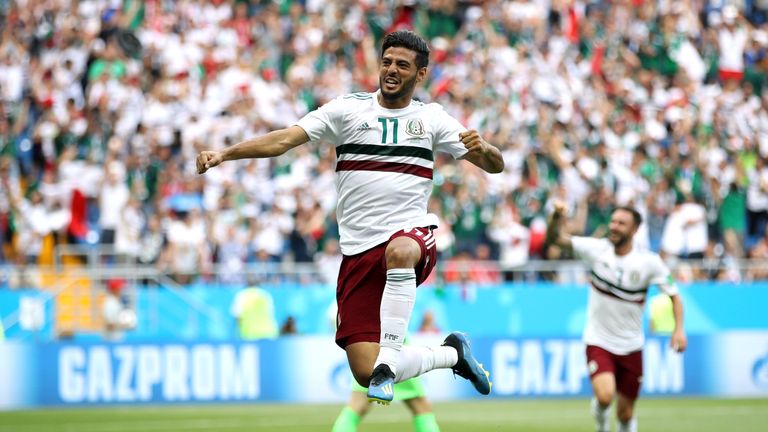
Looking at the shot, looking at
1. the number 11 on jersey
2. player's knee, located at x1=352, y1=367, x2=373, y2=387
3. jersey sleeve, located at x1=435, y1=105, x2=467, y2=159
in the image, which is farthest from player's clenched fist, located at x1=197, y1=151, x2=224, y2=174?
player's knee, located at x1=352, y1=367, x2=373, y2=387

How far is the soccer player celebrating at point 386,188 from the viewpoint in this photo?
9.14 meters

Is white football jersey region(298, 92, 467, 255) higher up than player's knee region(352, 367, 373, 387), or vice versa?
white football jersey region(298, 92, 467, 255)

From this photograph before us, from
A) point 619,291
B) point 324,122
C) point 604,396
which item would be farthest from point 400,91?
point 619,291

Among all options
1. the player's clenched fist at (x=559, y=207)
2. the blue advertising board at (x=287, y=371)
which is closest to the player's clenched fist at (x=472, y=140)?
the player's clenched fist at (x=559, y=207)

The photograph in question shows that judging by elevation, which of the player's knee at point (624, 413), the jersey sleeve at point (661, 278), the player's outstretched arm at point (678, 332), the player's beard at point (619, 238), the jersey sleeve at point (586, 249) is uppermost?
the player's beard at point (619, 238)

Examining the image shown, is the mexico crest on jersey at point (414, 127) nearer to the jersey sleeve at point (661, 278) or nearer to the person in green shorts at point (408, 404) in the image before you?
the person in green shorts at point (408, 404)

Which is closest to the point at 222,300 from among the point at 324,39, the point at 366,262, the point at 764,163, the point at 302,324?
the point at 302,324

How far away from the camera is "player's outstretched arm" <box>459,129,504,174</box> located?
29.7 feet

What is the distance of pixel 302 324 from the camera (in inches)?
867

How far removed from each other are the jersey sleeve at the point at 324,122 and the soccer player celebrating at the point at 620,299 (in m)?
4.52

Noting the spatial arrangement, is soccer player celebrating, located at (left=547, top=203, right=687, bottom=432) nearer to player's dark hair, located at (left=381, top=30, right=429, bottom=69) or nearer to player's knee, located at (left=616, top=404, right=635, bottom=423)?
Answer: player's knee, located at (left=616, top=404, right=635, bottom=423)

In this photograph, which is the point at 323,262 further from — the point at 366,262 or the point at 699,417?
the point at 366,262

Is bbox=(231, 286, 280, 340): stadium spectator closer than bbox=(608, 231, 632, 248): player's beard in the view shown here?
No

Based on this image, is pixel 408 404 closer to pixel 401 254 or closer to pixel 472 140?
pixel 401 254
